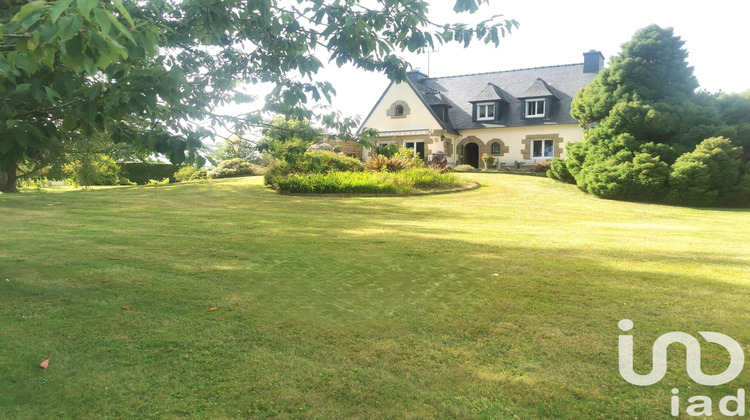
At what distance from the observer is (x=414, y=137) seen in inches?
1225

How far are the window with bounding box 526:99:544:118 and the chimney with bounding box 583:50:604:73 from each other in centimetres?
400

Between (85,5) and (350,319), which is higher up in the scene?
(85,5)

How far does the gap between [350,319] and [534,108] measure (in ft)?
94.3

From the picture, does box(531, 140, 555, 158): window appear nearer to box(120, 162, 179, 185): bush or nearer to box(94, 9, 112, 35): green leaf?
box(120, 162, 179, 185): bush

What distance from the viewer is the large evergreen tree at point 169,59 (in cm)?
249

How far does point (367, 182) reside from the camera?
17453 mm

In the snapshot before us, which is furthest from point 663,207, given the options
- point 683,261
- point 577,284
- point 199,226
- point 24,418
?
point 24,418

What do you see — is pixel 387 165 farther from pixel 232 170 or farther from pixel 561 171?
pixel 232 170

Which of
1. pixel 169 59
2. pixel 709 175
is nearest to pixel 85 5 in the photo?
pixel 169 59

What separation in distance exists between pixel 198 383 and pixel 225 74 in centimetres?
408

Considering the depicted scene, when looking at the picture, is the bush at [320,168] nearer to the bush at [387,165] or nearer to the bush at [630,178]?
the bush at [387,165]


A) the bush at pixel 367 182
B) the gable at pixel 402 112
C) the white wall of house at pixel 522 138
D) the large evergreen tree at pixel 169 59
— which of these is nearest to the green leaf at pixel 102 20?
the large evergreen tree at pixel 169 59

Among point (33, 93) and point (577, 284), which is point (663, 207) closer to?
point (577, 284)

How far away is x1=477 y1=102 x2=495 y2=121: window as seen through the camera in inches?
1220
